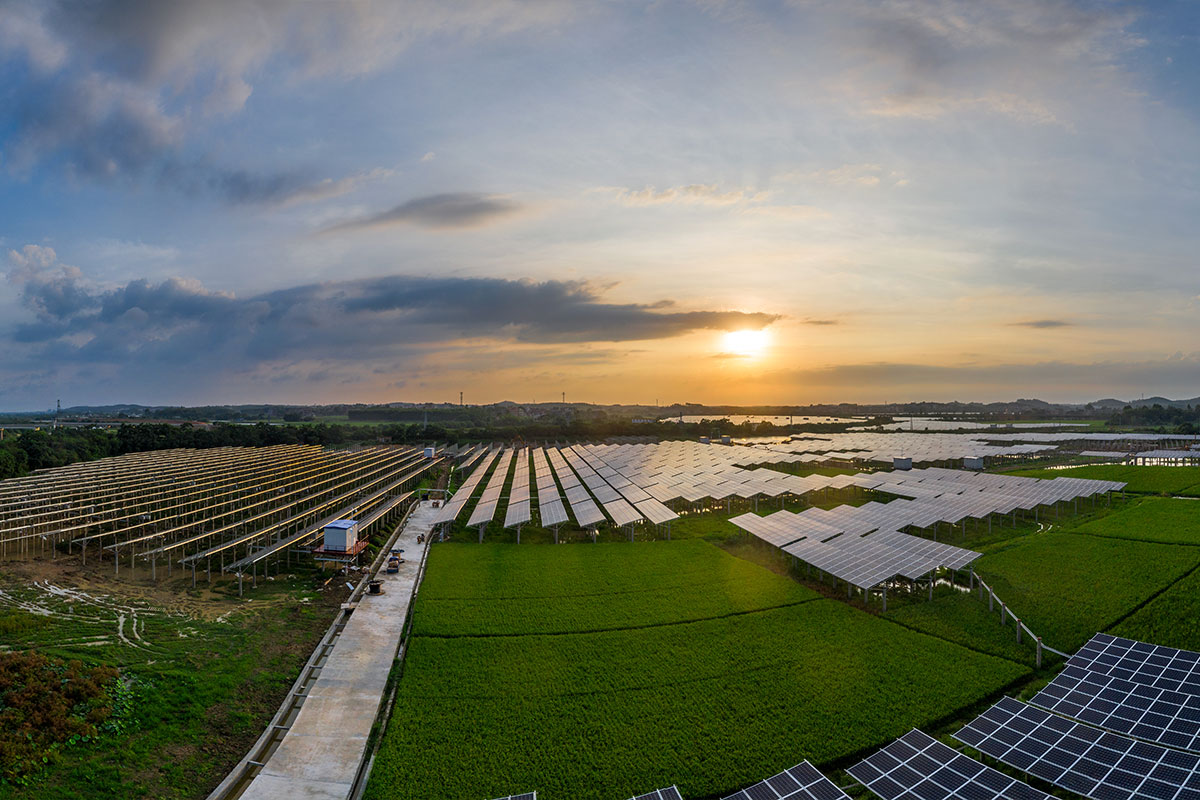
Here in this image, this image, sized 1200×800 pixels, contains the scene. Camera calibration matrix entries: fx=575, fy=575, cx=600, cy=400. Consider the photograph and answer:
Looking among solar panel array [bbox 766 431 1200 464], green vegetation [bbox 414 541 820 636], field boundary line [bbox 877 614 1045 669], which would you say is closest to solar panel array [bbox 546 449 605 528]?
green vegetation [bbox 414 541 820 636]

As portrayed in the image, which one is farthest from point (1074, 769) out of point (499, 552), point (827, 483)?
point (827, 483)

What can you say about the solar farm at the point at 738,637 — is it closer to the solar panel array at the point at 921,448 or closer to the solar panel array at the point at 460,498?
the solar panel array at the point at 460,498

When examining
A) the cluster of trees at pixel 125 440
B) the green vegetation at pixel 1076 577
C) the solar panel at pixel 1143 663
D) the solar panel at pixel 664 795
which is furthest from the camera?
the cluster of trees at pixel 125 440

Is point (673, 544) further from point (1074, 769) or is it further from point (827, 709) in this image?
point (1074, 769)

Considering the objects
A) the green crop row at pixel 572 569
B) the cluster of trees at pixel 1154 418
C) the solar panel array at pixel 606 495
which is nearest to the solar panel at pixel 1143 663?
the green crop row at pixel 572 569

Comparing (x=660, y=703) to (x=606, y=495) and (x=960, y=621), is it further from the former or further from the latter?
(x=606, y=495)

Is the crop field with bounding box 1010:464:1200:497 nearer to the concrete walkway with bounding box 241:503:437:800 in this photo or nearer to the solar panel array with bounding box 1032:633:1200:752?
the solar panel array with bounding box 1032:633:1200:752
